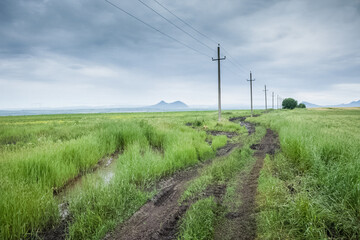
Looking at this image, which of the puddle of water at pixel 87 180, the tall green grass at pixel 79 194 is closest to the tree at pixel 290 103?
the tall green grass at pixel 79 194

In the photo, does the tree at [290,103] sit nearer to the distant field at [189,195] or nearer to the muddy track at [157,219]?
the distant field at [189,195]

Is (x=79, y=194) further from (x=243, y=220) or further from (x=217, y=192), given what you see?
(x=243, y=220)

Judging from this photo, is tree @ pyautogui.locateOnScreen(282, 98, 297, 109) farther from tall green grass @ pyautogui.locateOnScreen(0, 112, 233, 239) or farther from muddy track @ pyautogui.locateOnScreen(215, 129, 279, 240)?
muddy track @ pyautogui.locateOnScreen(215, 129, 279, 240)

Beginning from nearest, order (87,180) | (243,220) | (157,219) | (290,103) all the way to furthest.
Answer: (243,220) → (157,219) → (87,180) → (290,103)

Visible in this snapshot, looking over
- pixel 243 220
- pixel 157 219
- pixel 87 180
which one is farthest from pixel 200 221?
pixel 87 180

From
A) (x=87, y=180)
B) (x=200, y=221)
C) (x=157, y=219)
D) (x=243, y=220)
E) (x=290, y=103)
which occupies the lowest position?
(x=157, y=219)

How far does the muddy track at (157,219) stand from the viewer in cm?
333

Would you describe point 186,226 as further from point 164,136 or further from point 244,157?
point 164,136

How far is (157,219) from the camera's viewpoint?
382 cm

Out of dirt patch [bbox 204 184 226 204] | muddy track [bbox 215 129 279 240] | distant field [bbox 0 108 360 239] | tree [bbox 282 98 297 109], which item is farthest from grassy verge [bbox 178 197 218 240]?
tree [bbox 282 98 297 109]

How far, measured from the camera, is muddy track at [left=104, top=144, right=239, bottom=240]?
333 cm

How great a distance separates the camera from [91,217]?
11.9 ft

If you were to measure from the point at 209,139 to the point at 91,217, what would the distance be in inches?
427

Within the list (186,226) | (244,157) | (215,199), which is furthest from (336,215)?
(244,157)
